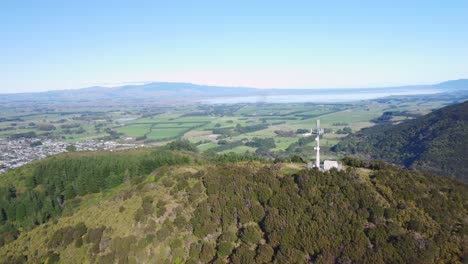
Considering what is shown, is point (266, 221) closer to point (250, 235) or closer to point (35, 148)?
point (250, 235)

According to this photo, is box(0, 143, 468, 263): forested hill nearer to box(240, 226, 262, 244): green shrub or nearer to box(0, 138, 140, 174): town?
box(240, 226, 262, 244): green shrub

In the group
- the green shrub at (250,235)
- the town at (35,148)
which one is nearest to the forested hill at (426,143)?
the green shrub at (250,235)

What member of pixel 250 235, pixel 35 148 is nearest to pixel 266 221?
pixel 250 235

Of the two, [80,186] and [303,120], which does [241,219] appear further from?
[303,120]

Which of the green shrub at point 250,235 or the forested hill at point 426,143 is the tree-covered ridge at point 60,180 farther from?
the forested hill at point 426,143

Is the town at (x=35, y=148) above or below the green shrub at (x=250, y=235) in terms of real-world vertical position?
below

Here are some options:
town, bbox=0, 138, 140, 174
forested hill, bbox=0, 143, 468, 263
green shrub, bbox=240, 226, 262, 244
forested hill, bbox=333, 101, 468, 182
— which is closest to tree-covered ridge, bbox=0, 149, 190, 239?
forested hill, bbox=0, 143, 468, 263

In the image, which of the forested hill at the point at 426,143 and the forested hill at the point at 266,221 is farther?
the forested hill at the point at 426,143
